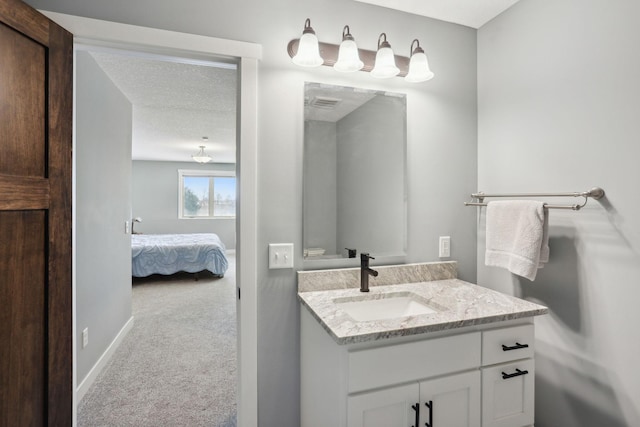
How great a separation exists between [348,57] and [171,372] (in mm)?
2516

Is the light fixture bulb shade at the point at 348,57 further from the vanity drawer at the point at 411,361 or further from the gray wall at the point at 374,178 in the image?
the vanity drawer at the point at 411,361

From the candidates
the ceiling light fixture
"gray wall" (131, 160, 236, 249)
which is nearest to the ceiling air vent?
the ceiling light fixture

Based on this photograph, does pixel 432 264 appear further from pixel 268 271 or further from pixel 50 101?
pixel 50 101

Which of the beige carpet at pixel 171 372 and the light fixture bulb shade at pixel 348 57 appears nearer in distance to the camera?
the light fixture bulb shade at pixel 348 57

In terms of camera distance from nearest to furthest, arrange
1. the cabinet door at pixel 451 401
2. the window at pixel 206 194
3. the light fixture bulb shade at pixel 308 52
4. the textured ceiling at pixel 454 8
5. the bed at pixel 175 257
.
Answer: the cabinet door at pixel 451 401, the light fixture bulb shade at pixel 308 52, the textured ceiling at pixel 454 8, the bed at pixel 175 257, the window at pixel 206 194

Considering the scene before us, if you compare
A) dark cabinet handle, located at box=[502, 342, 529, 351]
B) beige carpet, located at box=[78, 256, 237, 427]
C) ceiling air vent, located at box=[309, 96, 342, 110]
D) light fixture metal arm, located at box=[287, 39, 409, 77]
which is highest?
light fixture metal arm, located at box=[287, 39, 409, 77]

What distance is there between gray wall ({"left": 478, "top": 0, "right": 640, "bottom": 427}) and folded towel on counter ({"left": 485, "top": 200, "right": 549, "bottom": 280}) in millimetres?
147

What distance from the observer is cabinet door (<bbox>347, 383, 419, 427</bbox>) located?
1083 mm

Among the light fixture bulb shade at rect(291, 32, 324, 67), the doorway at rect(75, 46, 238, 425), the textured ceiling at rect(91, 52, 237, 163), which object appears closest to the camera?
the light fixture bulb shade at rect(291, 32, 324, 67)

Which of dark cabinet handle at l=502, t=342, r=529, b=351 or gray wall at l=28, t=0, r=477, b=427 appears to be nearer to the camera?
dark cabinet handle at l=502, t=342, r=529, b=351

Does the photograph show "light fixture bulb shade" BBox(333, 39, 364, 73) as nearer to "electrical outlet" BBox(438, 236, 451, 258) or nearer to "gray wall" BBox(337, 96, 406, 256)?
"gray wall" BBox(337, 96, 406, 256)

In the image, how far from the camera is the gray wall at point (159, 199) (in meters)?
7.72

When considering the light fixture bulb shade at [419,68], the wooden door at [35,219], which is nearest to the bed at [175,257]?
the wooden door at [35,219]

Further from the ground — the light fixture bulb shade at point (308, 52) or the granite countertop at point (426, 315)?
the light fixture bulb shade at point (308, 52)
